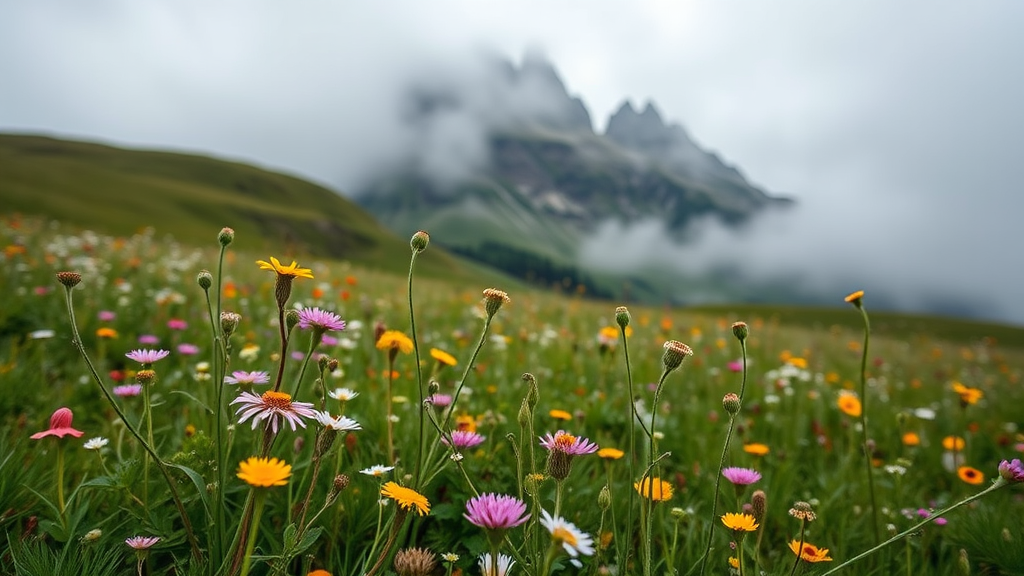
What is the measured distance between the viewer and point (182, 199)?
2926 inches

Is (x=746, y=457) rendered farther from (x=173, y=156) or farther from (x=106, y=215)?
(x=173, y=156)

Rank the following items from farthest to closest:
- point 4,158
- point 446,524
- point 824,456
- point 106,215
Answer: point 4,158
point 106,215
point 824,456
point 446,524

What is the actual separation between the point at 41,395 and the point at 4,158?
301 ft

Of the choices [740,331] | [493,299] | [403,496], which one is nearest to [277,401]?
[403,496]

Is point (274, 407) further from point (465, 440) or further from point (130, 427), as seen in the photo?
point (465, 440)

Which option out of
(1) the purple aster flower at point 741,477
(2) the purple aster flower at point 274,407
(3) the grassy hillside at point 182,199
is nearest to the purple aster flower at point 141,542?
(2) the purple aster flower at point 274,407

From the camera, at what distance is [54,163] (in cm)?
7331

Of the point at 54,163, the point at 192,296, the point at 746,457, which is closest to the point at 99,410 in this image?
the point at 192,296

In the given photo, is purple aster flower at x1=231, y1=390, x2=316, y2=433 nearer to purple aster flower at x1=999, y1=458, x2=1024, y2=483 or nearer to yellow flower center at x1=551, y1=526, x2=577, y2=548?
yellow flower center at x1=551, y1=526, x2=577, y2=548

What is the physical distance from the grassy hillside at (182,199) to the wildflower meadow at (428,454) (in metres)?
38.5

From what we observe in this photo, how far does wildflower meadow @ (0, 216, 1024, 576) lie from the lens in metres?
1.28

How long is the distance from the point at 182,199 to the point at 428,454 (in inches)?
3478

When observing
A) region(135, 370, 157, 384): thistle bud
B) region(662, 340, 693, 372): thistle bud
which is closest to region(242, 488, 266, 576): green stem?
region(135, 370, 157, 384): thistle bud

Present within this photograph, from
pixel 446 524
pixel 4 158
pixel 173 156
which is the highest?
pixel 173 156
